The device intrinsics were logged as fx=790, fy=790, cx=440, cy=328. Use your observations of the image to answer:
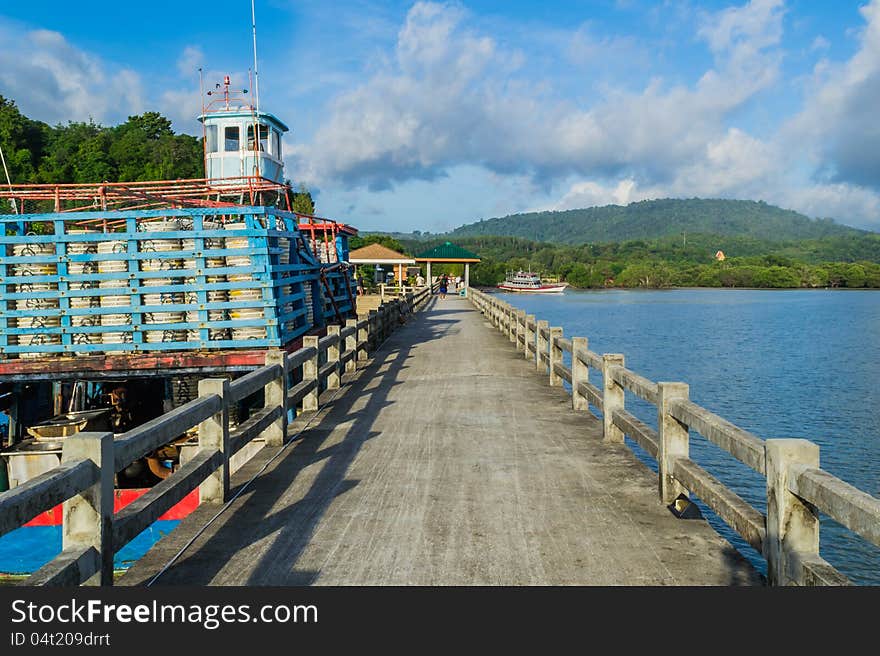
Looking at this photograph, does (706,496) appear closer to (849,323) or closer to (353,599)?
(353,599)

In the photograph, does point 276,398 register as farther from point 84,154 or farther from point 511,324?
point 84,154

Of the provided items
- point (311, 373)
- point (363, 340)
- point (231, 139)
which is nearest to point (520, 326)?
point (363, 340)

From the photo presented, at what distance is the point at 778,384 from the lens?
29.5 m

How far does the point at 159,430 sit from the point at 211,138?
54.1 feet

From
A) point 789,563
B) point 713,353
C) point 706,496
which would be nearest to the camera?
point 789,563

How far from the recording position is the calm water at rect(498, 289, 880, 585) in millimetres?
15430

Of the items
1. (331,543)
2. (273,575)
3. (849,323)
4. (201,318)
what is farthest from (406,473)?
(849,323)

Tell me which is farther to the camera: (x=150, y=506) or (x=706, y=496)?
(x=706, y=496)

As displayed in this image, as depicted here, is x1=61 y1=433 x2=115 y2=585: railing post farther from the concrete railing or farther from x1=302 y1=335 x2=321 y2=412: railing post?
x1=302 y1=335 x2=321 y2=412: railing post

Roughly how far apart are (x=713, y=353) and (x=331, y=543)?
37.6 metres

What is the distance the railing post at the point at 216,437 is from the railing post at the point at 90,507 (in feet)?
6.29

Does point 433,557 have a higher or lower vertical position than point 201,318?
lower

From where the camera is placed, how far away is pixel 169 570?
16.5ft

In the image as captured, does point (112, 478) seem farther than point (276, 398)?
No
